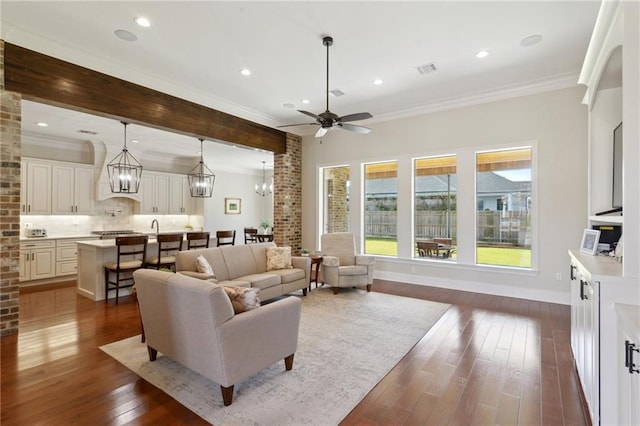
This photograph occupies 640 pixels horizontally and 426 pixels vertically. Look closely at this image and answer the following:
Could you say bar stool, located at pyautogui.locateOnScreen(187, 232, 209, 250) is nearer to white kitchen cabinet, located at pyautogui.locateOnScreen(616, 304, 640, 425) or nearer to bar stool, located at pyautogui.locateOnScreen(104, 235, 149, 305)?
bar stool, located at pyautogui.locateOnScreen(104, 235, 149, 305)

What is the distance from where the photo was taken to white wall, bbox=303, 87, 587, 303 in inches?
185

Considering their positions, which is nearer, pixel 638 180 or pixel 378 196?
pixel 638 180

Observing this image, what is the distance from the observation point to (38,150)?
6.82 metres

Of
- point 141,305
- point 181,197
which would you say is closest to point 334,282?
point 141,305

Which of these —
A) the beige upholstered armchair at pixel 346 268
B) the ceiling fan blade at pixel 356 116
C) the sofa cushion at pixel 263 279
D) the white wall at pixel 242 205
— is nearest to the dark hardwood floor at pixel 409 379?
the sofa cushion at pixel 263 279

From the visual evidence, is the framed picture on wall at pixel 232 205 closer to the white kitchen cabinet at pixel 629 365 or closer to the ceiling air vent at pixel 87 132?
the ceiling air vent at pixel 87 132

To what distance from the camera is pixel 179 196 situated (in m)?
9.36

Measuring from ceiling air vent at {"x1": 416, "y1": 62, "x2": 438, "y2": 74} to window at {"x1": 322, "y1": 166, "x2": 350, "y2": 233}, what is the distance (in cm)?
292

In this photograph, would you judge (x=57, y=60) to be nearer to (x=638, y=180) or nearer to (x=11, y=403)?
(x=11, y=403)

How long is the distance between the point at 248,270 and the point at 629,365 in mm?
4285

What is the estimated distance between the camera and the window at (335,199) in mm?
7167

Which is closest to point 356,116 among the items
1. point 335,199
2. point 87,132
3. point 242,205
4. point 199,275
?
point 199,275

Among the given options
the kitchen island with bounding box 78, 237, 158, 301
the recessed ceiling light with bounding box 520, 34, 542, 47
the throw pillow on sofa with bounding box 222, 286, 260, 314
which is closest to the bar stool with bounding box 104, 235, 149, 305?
the kitchen island with bounding box 78, 237, 158, 301

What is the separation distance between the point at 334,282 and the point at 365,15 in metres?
3.93
